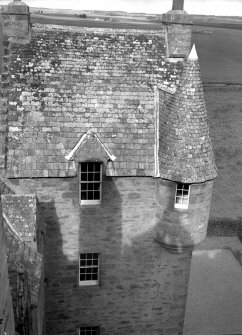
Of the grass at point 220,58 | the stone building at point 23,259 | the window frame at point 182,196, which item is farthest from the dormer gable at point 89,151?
the grass at point 220,58

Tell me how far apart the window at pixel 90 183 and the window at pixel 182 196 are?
3.15 metres

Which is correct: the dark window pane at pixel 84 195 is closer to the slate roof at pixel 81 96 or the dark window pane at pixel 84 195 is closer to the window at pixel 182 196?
the slate roof at pixel 81 96

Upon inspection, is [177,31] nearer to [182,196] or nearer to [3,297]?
[182,196]

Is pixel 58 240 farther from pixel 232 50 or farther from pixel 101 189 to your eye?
pixel 232 50

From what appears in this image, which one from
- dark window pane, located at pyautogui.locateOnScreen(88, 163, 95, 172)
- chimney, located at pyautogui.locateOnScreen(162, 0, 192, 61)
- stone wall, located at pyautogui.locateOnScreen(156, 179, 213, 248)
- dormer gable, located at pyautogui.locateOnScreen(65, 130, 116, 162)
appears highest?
chimney, located at pyautogui.locateOnScreen(162, 0, 192, 61)

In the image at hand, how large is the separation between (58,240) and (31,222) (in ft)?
11.5

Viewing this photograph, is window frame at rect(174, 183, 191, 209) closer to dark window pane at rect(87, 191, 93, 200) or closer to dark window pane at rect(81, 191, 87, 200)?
dark window pane at rect(87, 191, 93, 200)

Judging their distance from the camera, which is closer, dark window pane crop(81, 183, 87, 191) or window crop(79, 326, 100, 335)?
dark window pane crop(81, 183, 87, 191)

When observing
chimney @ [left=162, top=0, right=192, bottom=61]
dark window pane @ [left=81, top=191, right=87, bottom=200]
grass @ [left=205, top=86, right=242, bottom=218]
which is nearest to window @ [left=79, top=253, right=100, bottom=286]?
dark window pane @ [left=81, top=191, right=87, bottom=200]

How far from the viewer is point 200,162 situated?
15.2m

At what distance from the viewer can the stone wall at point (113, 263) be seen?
15586 mm

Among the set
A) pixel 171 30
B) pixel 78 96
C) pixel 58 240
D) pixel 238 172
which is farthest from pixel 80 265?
pixel 238 172

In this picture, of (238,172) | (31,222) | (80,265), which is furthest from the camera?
(238,172)

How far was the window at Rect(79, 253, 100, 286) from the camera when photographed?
16766 mm
